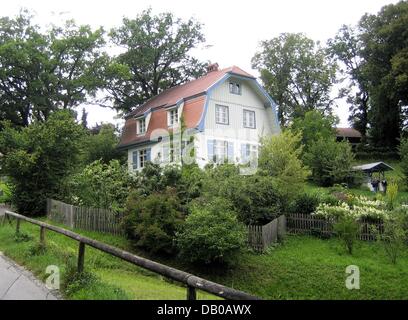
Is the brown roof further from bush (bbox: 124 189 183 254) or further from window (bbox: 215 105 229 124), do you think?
bush (bbox: 124 189 183 254)

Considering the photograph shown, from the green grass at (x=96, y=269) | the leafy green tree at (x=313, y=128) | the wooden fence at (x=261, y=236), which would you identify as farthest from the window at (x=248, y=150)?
the green grass at (x=96, y=269)

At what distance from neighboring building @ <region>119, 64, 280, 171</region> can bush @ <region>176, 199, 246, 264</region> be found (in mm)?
12638

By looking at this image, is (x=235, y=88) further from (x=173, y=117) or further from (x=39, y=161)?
(x=39, y=161)

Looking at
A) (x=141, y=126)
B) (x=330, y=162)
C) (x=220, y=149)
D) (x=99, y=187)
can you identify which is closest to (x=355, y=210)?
(x=99, y=187)

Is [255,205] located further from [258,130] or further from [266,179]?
[258,130]

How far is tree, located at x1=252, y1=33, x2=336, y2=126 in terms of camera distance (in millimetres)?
51031

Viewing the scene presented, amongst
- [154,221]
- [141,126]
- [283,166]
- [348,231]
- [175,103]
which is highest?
[175,103]

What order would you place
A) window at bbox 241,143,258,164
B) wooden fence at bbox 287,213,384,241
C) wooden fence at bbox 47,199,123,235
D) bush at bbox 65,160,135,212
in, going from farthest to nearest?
window at bbox 241,143,258,164
bush at bbox 65,160,135,212
wooden fence at bbox 287,213,384,241
wooden fence at bbox 47,199,123,235

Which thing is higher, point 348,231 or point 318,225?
point 318,225

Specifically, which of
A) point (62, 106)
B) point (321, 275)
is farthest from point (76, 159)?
point (62, 106)

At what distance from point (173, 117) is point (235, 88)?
A: 202 inches

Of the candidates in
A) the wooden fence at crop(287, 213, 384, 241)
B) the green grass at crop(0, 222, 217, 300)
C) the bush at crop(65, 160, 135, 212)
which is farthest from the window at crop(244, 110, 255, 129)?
the green grass at crop(0, 222, 217, 300)

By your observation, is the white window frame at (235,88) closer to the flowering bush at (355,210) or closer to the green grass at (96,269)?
the flowering bush at (355,210)

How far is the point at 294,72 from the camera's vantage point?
51.8 metres
